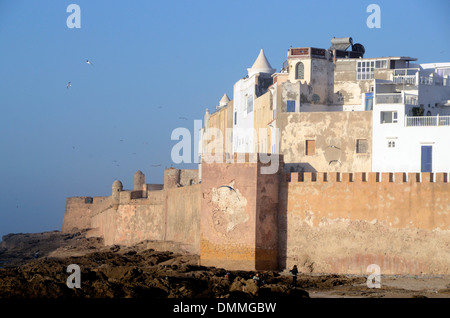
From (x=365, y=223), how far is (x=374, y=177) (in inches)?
58.3

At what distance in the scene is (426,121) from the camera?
33.2 m

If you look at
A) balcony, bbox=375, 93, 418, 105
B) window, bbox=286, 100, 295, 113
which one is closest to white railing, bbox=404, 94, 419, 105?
balcony, bbox=375, 93, 418, 105

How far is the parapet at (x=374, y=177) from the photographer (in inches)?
1086

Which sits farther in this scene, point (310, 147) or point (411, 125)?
point (310, 147)

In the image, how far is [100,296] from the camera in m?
23.1

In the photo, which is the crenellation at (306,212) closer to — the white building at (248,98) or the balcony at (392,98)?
the balcony at (392,98)

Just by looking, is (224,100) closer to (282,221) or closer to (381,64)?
(381,64)

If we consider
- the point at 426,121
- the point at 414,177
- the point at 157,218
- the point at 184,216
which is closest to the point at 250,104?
the point at 157,218

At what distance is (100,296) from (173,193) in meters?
14.6

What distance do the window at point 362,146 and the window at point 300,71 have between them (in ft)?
19.4

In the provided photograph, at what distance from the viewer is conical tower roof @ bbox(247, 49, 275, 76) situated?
45.3 m

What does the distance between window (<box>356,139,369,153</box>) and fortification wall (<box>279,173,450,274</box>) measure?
18.8ft
